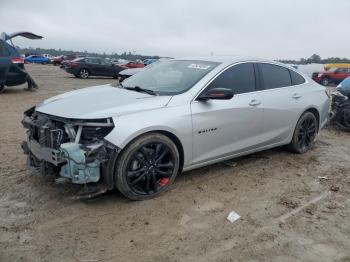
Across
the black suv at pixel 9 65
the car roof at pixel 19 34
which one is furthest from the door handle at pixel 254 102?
the car roof at pixel 19 34

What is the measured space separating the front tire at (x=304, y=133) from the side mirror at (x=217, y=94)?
207cm

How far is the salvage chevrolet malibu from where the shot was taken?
3.93m

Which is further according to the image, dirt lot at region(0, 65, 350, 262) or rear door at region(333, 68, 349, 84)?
rear door at region(333, 68, 349, 84)

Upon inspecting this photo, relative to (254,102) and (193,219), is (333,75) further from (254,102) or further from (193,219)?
(193,219)

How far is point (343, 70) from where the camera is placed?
27.6 m

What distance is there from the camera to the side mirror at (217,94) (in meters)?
4.54

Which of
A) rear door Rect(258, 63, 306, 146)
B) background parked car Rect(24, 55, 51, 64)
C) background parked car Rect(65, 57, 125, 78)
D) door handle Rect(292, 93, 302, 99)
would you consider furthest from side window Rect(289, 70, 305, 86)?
background parked car Rect(24, 55, 51, 64)

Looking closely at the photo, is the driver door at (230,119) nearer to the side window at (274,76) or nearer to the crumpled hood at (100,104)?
the side window at (274,76)

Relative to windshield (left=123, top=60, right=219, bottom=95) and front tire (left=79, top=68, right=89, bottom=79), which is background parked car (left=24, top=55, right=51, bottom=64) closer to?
front tire (left=79, top=68, right=89, bottom=79)

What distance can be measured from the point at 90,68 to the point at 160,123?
22.4 meters

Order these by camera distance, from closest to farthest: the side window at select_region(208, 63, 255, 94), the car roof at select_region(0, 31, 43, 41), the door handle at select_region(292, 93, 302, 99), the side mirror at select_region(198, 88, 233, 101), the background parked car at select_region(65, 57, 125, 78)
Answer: the side mirror at select_region(198, 88, 233, 101) < the side window at select_region(208, 63, 255, 94) < the door handle at select_region(292, 93, 302, 99) < the car roof at select_region(0, 31, 43, 41) < the background parked car at select_region(65, 57, 125, 78)

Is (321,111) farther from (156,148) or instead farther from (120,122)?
(120,122)

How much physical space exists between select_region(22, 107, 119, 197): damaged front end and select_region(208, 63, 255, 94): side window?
161 cm

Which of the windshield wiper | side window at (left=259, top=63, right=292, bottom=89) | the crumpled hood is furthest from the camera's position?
side window at (left=259, top=63, right=292, bottom=89)
